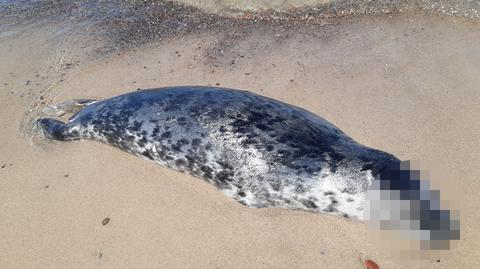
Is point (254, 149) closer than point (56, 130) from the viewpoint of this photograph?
Yes

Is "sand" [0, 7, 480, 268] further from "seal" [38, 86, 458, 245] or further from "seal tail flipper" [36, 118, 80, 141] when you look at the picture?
"seal" [38, 86, 458, 245]

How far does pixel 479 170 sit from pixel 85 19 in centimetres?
632

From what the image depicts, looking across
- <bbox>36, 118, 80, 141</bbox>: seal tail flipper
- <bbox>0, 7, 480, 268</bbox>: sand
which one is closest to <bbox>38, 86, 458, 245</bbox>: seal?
<bbox>0, 7, 480, 268</bbox>: sand

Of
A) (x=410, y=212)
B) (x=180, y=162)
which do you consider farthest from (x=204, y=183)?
(x=410, y=212)

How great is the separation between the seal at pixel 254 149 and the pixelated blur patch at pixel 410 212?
19 millimetres

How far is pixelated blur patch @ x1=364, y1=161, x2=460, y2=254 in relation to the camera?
11.2ft

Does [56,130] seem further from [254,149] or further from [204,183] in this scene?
[254,149]

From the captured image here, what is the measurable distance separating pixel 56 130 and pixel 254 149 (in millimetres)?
2560

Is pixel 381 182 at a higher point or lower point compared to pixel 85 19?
lower

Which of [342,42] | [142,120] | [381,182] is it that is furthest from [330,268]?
[342,42]

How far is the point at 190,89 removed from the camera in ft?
15.4

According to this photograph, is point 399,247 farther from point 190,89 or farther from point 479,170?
point 190,89

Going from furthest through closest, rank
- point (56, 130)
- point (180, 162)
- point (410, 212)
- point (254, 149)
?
point (56, 130)
point (180, 162)
point (254, 149)
point (410, 212)

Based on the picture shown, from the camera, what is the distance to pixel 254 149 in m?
3.90
